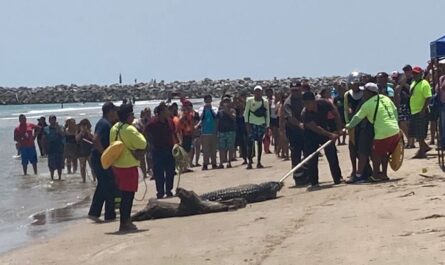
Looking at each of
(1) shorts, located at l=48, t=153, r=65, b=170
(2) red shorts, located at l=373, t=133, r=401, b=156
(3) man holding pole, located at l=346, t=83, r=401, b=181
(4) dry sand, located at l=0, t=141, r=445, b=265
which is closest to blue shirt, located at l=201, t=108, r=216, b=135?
(1) shorts, located at l=48, t=153, r=65, b=170

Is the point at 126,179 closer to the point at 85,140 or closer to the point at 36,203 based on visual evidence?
the point at 36,203

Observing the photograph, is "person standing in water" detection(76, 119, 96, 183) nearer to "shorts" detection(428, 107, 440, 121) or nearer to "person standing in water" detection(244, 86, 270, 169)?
"person standing in water" detection(244, 86, 270, 169)

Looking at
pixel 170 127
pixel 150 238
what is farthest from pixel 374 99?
pixel 150 238

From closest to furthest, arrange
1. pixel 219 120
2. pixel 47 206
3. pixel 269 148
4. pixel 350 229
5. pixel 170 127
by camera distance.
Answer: pixel 350 229
pixel 170 127
pixel 47 206
pixel 219 120
pixel 269 148

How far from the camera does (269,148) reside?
82.9ft

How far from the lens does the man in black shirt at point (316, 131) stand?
1445 cm

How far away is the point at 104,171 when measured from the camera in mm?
13734

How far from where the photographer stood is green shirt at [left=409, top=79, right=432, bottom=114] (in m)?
16.2

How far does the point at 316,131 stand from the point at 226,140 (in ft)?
22.2

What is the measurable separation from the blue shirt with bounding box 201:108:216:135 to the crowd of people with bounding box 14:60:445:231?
0.07 ft

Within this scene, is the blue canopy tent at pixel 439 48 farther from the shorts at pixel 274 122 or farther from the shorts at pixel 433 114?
the shorts at pixel 274 122

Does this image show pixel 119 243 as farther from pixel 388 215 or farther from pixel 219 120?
pixel 219 120

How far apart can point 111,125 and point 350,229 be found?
4.65 meters

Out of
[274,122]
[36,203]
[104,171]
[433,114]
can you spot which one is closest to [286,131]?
[433,114]
